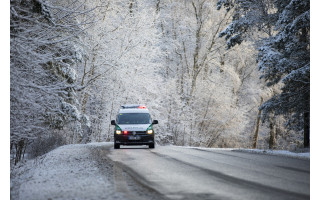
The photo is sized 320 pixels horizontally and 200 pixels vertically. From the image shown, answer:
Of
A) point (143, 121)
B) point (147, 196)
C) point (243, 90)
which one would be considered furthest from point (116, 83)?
point (147, 196)

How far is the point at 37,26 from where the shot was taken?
37.2ft

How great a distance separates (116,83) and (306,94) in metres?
18.4

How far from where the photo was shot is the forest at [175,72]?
655 inches

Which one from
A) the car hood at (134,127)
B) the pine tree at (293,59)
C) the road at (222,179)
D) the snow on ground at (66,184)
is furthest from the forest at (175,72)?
the road at (222,179)

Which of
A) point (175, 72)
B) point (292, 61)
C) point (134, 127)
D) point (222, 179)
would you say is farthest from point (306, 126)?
point (175, 72)

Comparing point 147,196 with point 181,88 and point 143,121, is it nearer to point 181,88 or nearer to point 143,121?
point 143,121

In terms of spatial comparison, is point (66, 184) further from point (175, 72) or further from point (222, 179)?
point (175, 72)

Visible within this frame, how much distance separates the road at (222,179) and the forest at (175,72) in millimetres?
3682

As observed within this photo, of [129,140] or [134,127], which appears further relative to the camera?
[134,127]

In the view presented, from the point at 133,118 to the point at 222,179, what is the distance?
13.1 metres

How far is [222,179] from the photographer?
31.3ft
